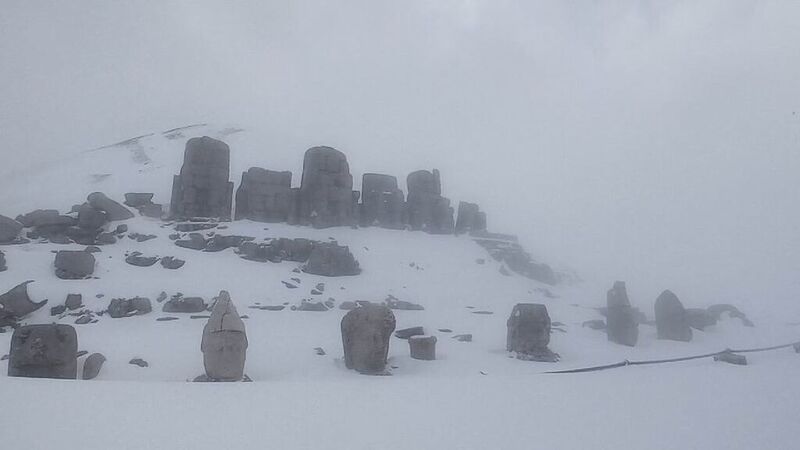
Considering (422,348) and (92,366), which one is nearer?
(92,366)

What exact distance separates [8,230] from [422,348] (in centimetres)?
1763

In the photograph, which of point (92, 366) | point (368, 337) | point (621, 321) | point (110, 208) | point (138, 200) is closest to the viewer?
point (92, 366)

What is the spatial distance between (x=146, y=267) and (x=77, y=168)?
107 ft

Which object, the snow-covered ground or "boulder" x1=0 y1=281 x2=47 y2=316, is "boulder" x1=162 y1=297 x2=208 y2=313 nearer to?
the snow-covered ground

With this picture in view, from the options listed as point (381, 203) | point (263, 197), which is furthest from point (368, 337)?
point (381, 203)

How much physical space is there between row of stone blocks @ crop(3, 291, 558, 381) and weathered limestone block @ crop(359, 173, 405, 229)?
52.7 ft

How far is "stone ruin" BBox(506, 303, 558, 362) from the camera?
14352mm

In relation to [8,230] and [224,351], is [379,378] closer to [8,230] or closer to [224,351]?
[224,351]

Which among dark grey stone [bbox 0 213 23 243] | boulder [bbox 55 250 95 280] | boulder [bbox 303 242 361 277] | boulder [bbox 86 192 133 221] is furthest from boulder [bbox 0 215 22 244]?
boulder [bbox 303 242 361 277]

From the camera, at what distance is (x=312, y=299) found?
18.9 m

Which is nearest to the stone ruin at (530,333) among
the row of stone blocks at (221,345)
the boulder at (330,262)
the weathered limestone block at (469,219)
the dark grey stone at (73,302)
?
the row of stone blocks at (221,345)

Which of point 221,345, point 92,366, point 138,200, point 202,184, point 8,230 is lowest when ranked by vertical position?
point 92,366

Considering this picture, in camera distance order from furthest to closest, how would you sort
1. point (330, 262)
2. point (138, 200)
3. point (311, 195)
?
point (311, 195), point (138, 200), point (330, 262)

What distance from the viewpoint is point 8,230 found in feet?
67.0
